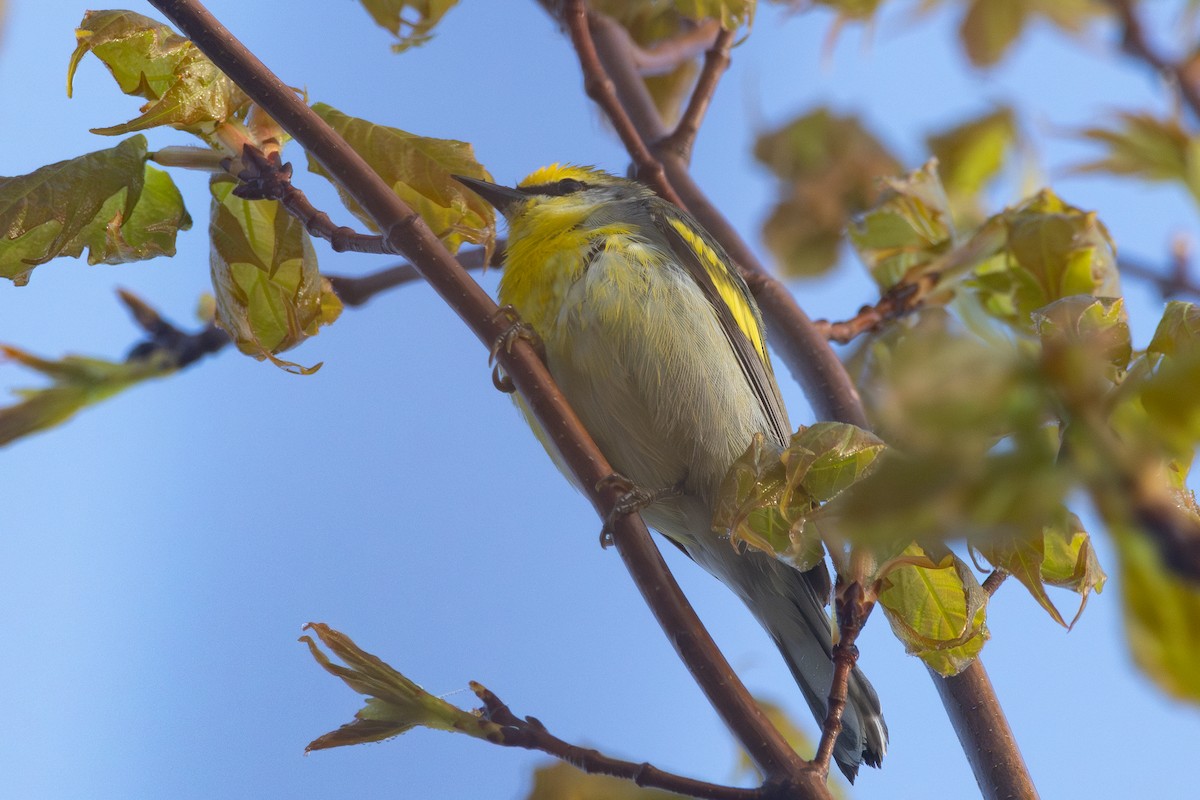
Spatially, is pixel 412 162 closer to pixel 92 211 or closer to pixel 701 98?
pixel 92 211

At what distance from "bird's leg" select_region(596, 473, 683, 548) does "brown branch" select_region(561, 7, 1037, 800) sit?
1.12 ft

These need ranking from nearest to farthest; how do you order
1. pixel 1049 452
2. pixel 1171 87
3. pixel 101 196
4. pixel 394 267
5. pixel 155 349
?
pixel 1049 452
pixel 1171 87
pixel 101 196
pixel 155 349
pixel 394 267

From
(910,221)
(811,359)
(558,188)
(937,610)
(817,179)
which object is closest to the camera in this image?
(937,610)

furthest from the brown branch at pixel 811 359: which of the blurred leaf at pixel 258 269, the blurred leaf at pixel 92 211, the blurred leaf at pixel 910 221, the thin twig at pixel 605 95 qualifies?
the blurred leaf at pixel 92 211

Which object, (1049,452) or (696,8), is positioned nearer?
(1049,452)

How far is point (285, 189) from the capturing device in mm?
1312

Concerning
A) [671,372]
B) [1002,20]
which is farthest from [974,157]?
[671,372]

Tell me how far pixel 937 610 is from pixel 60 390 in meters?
1.00

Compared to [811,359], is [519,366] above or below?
below

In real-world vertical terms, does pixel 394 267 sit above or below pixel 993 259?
above

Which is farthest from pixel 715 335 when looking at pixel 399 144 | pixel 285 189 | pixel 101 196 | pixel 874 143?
pixel 101 196

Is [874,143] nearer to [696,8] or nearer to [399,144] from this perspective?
[696,8]

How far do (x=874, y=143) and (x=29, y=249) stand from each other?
1.60 meters

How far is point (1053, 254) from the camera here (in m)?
1.43
